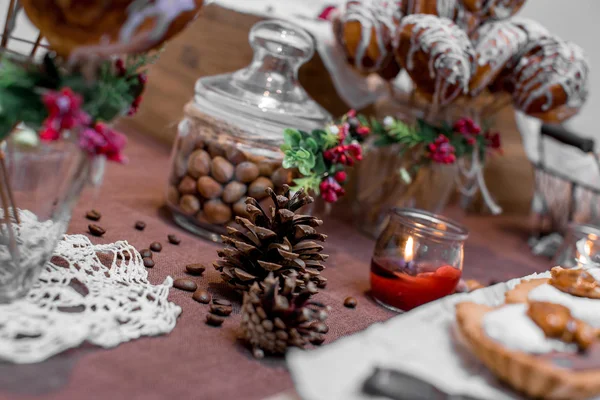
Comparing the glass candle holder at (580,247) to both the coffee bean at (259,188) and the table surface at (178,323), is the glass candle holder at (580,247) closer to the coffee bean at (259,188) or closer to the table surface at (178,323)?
the table surface at (178,323)

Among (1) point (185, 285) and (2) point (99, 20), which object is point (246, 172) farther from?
(2) point (99, 20)

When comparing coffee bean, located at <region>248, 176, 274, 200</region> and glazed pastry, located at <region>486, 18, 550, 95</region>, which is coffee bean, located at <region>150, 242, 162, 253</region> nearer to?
coffee bean, located at <region>248, 176, 274, 200</region>

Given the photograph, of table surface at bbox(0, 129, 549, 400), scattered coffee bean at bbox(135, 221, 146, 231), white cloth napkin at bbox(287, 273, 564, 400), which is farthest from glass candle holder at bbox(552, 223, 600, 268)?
scattered coffee bean at bbox(135, 221, 146, 231)

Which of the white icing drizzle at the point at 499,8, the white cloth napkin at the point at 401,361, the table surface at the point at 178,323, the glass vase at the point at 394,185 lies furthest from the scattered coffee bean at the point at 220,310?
the white icing drizzle at the point at 499,8

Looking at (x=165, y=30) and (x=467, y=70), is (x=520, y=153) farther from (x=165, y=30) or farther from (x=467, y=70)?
(x=165, y=30)

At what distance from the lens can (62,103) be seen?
0.40 metres

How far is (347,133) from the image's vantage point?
0.78 meters

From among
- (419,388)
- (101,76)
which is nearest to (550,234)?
(419,388)

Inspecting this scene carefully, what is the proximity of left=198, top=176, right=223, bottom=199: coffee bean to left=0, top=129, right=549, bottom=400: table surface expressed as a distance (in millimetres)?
68

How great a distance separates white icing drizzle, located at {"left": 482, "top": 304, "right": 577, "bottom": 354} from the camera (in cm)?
44

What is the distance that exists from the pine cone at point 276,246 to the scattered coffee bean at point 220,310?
0.04 meters

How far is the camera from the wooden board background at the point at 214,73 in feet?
3.54

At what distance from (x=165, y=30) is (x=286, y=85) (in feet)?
1.29

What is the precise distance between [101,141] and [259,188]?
340mm
